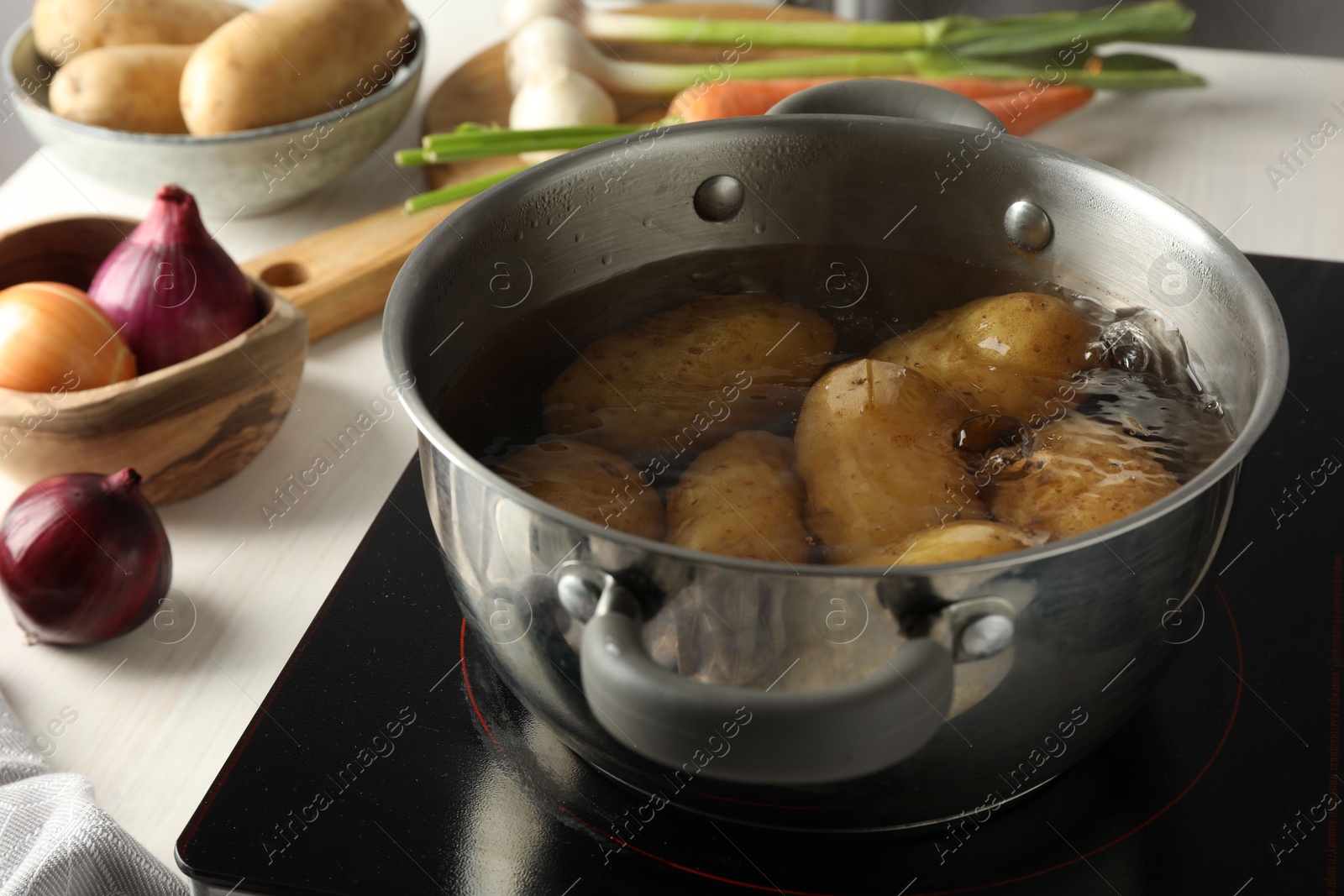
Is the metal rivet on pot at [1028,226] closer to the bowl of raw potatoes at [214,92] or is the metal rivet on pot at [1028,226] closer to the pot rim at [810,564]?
the pot rim at [810,564]

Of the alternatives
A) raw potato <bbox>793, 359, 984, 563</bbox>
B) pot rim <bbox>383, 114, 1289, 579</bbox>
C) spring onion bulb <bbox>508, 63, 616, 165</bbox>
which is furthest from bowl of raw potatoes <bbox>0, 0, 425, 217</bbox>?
raw potato <bbox>793, 359, 984, 563</bbox>

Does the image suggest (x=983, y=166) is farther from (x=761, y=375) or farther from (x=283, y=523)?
(x=283, y=523)

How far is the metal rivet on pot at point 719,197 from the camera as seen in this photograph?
2.18ft

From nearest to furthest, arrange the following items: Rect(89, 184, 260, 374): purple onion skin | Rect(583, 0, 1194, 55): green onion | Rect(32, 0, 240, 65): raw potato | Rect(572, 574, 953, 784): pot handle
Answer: Rect(572, 574, 953, 784): pot handle < Rect(89, 184, 260, 374): purple onion skin < Rect(32, 0, 240, 65): raw potato < Rect(583, 0, 1194, 55): green onion

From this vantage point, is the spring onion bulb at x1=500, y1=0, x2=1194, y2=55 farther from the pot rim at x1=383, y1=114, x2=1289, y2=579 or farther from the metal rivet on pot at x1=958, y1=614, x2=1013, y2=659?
the metal rivet on pot at x1=958, y1=614, x2=1013, y2=659

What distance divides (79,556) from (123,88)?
50cm

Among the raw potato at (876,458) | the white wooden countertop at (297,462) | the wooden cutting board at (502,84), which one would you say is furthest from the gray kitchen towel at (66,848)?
the wooden cutting board at (502,84)

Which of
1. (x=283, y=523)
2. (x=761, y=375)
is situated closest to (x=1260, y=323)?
(x=761, y=375)

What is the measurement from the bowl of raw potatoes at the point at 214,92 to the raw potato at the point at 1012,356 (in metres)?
0.58

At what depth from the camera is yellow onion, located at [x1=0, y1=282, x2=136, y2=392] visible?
0.72 m

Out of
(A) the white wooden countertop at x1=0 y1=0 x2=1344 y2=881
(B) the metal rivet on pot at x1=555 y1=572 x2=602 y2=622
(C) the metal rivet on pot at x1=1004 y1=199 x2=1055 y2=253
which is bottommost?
(A) the white wooden countertop at x1=0 y1=0 x2=1344 y2=881

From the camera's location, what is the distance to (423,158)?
1.02 m

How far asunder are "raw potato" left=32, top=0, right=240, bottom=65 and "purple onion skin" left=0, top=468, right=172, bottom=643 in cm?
53

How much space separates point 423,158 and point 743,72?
1.16ft
